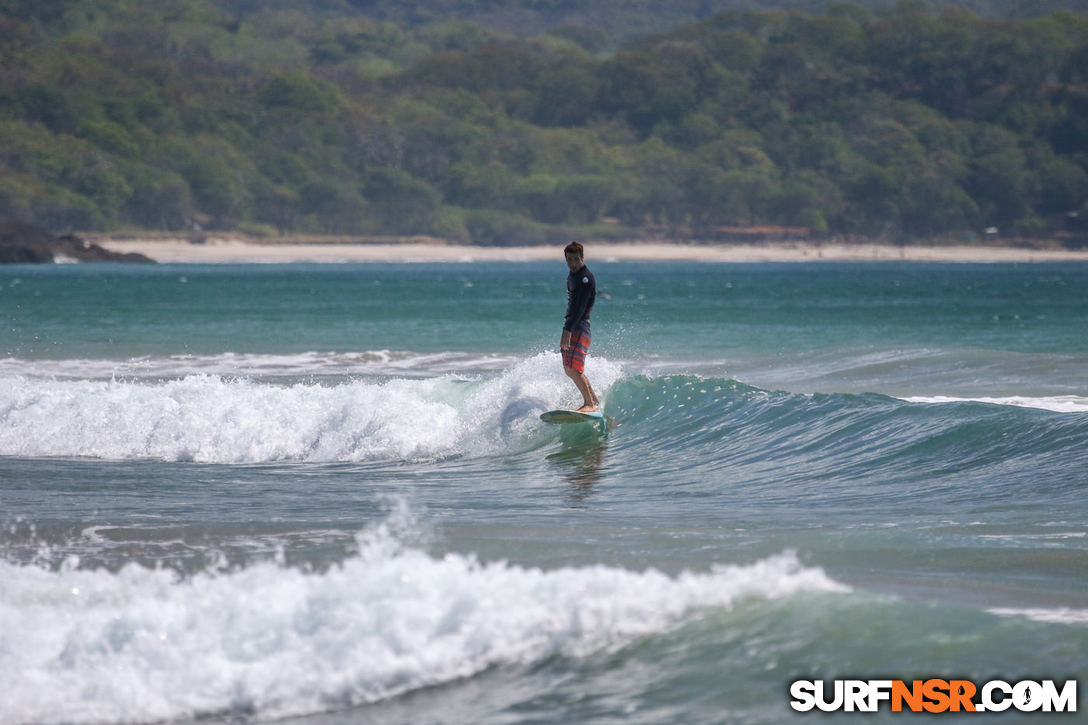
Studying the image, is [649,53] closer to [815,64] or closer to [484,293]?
[815,64]

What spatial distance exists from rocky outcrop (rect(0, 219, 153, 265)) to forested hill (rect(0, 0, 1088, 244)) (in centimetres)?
1263

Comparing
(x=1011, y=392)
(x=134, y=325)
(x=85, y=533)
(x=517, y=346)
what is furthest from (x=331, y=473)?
(x=134, y=325)

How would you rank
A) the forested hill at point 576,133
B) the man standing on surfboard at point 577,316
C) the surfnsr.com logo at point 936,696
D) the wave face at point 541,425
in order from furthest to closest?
the forested hill at point 576,133 < the man standing on surfboard at point 577,316 < the wave face at point 541,425 < the surfnsr.com logo at point 936,696

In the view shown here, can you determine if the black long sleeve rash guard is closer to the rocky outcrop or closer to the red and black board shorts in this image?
the red and black board shorts

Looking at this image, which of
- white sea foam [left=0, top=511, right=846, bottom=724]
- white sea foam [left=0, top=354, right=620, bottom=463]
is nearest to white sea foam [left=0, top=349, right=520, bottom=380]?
white sea foam [left=0, top=354, right=620, bottom=463]

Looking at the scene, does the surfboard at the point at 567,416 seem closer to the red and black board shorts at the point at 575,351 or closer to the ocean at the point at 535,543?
the ocean at the point at 535,543

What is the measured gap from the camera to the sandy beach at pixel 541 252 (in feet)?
387

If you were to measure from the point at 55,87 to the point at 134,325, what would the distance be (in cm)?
12068

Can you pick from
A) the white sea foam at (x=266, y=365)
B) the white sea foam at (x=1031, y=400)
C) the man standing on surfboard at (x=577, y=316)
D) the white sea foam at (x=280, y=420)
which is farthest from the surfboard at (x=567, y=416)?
the white sea foam at (x=266, y=365)

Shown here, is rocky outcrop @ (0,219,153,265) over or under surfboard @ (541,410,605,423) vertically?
over

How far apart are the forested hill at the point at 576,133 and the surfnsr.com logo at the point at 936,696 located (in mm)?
120574

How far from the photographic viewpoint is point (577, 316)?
12031mm

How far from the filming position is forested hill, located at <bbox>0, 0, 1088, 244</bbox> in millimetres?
131875

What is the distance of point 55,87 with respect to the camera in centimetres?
14338
